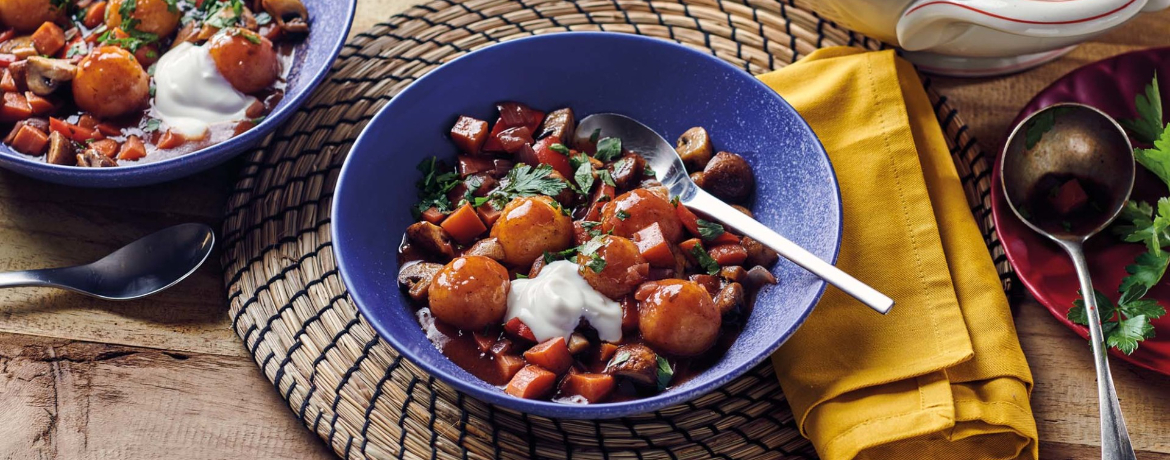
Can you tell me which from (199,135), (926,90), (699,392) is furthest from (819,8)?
(199,135)

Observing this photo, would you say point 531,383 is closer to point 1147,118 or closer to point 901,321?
point 901,321

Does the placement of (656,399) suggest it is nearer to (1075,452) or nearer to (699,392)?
(699,392)

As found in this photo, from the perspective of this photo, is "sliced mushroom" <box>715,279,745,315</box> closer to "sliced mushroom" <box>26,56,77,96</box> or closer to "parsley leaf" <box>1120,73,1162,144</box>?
"parsley leaf" <box>1120,73,1162,144</box>

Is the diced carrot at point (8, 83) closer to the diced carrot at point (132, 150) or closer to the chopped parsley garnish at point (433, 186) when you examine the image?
the diced carrot at point (132, 150)

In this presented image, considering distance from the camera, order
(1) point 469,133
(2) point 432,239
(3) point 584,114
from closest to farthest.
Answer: (2) point 432,239 → (1) point 469,133 → (3) point 584,114

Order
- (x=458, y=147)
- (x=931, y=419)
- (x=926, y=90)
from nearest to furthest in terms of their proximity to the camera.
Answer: (x=931, y=419)
(x=458, y=147)
(x=926, y=90)

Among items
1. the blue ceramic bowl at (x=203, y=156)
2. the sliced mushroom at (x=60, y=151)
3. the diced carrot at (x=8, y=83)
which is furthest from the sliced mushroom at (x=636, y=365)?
the diced carrot at (x=8, y=83)

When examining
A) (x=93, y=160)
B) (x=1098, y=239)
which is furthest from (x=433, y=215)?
(x=1098, y=239)
